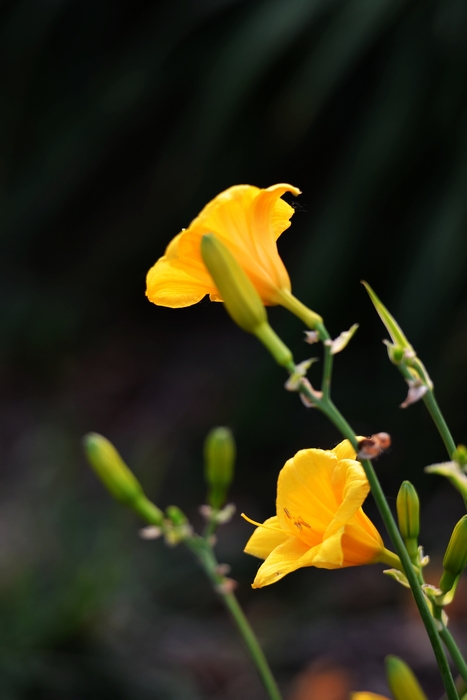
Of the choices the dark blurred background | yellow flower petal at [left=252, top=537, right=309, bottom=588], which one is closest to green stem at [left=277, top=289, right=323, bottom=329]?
yellow flower petal at [left=252, top=537, right=309, bottom=588]

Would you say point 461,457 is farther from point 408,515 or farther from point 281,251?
point 281,251

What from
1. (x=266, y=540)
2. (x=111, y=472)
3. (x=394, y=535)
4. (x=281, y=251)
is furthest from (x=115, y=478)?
(x=281, y=251)

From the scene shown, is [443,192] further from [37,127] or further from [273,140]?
[37,127]

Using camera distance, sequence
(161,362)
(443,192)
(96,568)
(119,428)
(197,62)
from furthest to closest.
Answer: (161,362) < (119,428) < (197,62) < (443,192) < (96,568)

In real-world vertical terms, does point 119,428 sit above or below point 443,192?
below

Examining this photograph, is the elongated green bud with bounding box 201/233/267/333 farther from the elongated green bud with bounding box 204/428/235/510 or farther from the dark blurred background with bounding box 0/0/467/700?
the dark blurred background with bounding box 0/0/467/700

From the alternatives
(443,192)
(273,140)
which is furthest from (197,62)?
(443,192)
